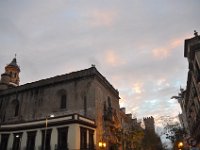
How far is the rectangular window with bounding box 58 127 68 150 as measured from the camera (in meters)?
28.2

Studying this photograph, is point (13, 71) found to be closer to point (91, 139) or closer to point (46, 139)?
point (46, 139)

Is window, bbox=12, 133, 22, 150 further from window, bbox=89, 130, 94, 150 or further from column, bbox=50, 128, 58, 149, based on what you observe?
window, bbox=89, 130, 94, 150

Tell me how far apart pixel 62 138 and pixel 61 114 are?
683cm

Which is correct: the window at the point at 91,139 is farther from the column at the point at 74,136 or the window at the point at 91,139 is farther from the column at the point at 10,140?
the column at the point at 10,140

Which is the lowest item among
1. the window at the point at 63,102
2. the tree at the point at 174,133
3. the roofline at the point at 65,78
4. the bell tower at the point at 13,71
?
the tree at the point at 174,133

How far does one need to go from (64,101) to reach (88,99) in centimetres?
473

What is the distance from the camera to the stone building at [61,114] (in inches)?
1148

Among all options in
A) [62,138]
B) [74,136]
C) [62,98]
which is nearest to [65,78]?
[62,98]

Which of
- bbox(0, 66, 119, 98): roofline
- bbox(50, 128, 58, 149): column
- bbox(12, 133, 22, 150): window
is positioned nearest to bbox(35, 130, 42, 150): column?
bbox(50, 128, 58, 149): column

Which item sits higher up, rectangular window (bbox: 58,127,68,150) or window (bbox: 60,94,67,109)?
window (bbox: 60,94,67,109)

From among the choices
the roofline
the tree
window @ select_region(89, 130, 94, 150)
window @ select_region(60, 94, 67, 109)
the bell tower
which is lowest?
window @ select_region(89, 130, 94, 150)

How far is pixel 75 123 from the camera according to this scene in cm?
2848

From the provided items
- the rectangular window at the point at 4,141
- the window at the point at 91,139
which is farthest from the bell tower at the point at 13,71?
the window at the point at 91,139

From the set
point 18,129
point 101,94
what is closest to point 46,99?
point 18,129
